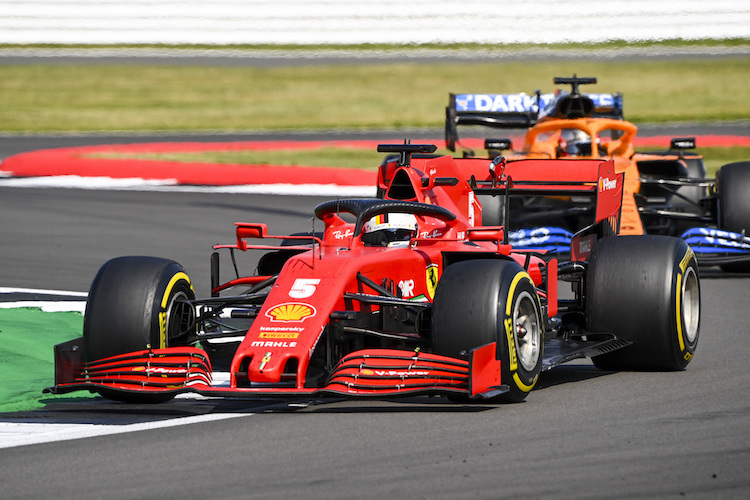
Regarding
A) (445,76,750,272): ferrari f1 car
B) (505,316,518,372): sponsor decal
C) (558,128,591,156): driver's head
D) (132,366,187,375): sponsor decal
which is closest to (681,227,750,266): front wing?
(445,76,750,272): ferrari f1 car

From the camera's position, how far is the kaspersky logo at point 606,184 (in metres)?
10.0

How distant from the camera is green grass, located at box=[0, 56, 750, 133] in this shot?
1389 inches

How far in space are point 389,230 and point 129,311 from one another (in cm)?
185

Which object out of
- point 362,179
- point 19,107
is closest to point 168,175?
point 362,179

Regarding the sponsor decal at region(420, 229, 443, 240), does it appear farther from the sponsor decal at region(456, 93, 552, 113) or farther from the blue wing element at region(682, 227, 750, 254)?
the sponsor decal at region(456, 93, 552, 113)

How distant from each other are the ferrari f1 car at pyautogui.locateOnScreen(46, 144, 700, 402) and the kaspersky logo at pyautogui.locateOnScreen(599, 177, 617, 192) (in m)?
1.09

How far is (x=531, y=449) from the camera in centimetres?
626

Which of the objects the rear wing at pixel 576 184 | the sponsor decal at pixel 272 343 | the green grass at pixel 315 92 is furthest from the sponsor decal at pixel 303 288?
the green grass at pixel 315 92

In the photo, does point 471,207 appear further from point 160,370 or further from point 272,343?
point 160,370

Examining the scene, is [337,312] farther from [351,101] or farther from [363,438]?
[351,101]

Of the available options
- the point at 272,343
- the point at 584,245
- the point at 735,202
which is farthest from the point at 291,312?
the point at 735,202

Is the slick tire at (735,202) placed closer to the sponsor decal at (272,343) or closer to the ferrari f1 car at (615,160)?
the ferrari f1 car at (615,160)

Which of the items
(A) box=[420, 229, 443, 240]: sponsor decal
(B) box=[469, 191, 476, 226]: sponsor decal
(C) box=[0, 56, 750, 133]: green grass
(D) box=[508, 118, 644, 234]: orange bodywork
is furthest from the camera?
(C) box=[0, 56, 750, 133]: green grass

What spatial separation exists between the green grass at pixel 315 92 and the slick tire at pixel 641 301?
25176mm
